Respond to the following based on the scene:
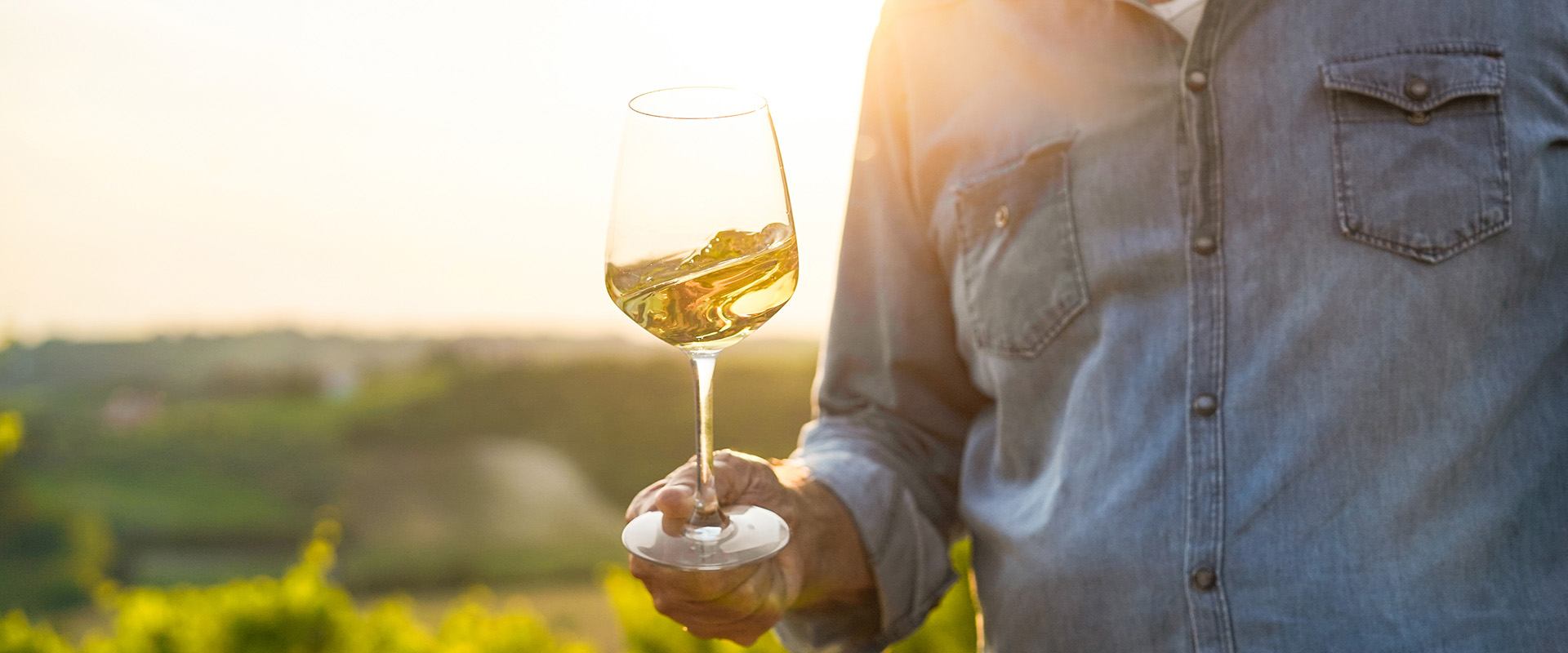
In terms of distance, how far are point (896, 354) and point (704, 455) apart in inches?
25.4

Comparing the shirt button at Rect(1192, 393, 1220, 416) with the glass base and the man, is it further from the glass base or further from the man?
the glass base

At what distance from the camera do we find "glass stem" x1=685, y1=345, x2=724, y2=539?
1207 mm

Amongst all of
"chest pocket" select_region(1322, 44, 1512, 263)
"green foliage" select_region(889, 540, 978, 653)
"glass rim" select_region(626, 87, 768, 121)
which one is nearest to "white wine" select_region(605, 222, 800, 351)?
"glass rim" select_region(626, 87, 768, 121)

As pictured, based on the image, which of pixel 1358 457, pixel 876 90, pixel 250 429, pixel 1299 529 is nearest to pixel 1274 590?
pixel 1299 529

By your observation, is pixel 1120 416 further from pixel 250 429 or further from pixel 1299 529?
pixel 250 429

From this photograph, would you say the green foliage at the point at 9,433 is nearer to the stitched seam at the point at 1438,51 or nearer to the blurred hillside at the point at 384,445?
the blurred hillside at the point at 384,445

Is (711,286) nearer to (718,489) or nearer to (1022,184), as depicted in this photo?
(718,489)

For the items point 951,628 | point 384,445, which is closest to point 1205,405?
point 951,628

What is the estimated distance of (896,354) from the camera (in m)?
1.79

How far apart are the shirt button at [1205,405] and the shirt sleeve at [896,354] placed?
483 millimetres

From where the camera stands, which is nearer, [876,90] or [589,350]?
[876,90]

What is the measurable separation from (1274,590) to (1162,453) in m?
0.21

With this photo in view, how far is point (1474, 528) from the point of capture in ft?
4.24

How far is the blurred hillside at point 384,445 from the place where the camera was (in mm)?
5379
